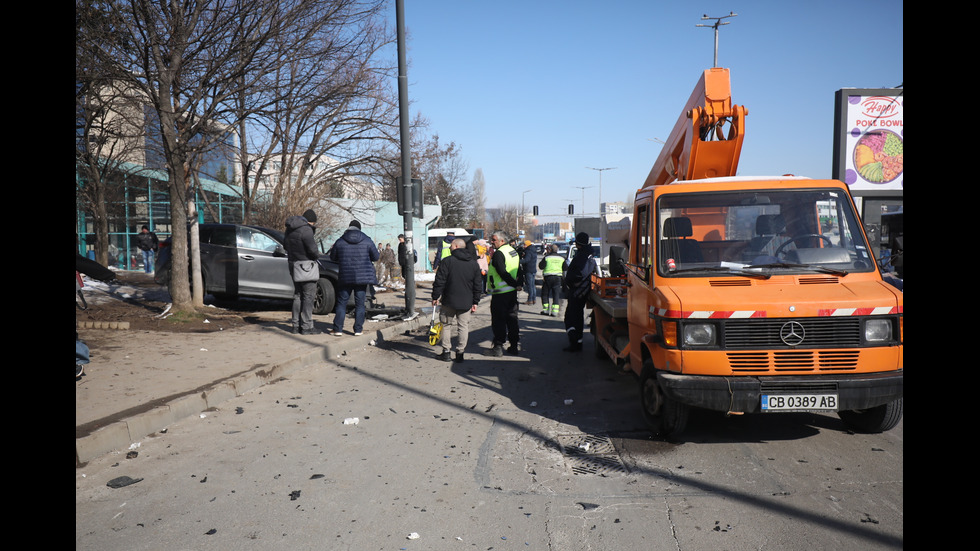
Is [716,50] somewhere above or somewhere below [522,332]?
above

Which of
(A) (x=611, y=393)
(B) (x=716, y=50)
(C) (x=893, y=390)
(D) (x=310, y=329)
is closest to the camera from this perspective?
(C) (x=893, y=390)

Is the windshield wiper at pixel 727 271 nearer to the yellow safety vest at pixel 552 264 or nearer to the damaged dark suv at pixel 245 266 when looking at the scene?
the damaged dark suv at pixel 245 266

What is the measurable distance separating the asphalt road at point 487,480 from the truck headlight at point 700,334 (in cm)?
90

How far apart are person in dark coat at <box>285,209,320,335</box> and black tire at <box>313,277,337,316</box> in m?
2.46

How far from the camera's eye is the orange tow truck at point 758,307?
5074 millimetres

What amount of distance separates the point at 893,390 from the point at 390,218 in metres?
37.1

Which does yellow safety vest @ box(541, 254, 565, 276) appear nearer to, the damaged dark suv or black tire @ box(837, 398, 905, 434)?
the damaged dark suv

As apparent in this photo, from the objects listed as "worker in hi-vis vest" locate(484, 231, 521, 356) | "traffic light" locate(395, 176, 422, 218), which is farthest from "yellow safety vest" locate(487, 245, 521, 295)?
"traffic light" locate(395, 176, 422, 218)

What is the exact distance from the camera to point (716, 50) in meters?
32.1

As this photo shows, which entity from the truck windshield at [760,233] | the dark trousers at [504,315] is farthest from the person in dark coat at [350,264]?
the truck windshield at [760,233]

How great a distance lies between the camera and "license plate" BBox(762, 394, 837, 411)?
16.5 feet
